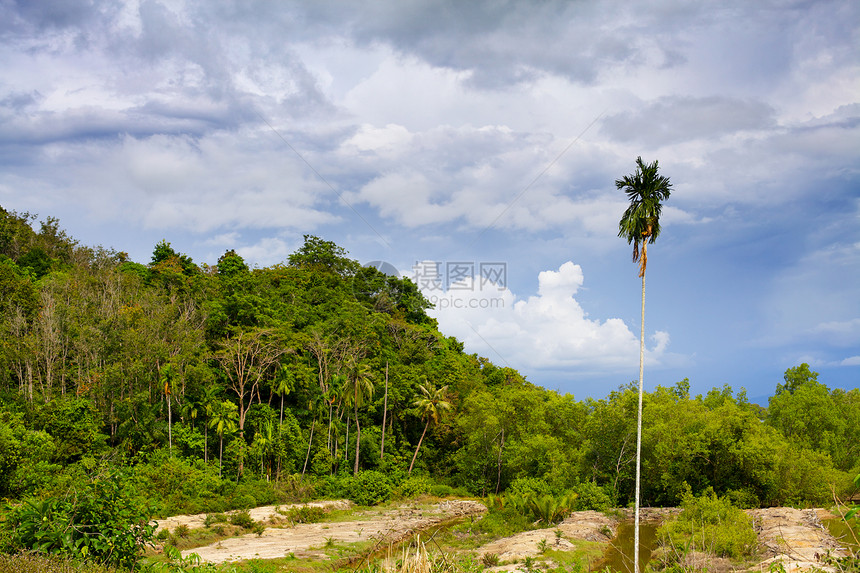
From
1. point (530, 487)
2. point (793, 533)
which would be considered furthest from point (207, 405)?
point (793, 533)

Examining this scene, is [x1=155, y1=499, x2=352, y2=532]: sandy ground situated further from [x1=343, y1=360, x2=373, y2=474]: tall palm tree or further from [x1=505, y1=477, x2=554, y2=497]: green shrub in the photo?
[x1=505, y1=477, x2=554, y2=497]: green shrub

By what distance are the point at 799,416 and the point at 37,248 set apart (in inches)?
2445

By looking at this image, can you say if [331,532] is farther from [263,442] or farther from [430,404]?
[430,404]

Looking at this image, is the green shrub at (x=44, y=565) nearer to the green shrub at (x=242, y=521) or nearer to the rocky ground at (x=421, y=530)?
the rocky ground at (x=421, y=530)

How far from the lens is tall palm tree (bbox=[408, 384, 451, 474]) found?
40656 mm

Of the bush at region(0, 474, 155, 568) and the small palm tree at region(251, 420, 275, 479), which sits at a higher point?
the bush at region(0, 474, 155, 568)

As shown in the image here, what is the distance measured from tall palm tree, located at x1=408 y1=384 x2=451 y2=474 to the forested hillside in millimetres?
154

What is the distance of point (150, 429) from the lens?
3353 cm

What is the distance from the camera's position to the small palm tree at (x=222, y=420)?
32.8 metres

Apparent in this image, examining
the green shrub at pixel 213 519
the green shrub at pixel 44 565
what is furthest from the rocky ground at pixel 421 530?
the green shrub at pixel 44 565

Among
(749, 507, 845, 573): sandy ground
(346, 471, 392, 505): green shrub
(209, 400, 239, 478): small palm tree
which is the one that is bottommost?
(346, 471, 392, 505): green shrub

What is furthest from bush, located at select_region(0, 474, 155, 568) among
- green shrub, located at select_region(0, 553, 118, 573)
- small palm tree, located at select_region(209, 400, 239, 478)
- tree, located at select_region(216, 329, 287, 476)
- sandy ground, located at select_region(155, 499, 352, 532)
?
tree, located at select_region(216, 329, 287, 476)

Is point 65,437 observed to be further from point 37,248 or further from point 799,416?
point 799,416

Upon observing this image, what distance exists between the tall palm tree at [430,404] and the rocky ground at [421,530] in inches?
299
